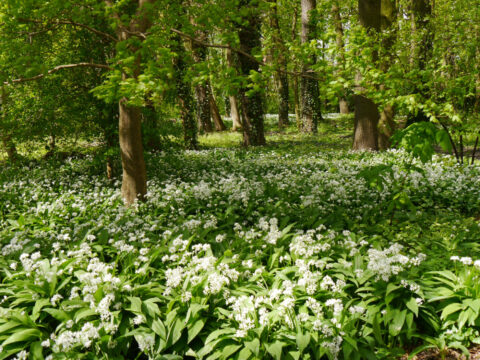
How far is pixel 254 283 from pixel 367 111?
9885 millimetres

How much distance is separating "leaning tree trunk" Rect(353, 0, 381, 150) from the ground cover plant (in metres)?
5.38

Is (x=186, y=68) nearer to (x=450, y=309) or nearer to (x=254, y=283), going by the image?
(x=254, y=283)

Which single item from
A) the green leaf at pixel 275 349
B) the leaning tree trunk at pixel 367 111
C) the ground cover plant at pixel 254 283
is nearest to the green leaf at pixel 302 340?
the ground cover plant at pixel 254 283

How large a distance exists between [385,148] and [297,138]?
6368 mm

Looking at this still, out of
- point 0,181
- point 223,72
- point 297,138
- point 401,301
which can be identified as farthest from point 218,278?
point 297,138

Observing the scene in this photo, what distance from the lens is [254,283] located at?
4.57 metres

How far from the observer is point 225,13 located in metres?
6.91

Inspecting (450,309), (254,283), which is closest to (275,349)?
(254,283)

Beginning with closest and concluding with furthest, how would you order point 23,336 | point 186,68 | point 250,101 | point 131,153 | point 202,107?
1. point 23,336
2. point 131,153
3. point 186,68
4. point 250,101
5. point 202,107

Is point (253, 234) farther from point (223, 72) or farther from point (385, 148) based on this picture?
point (385, 148)

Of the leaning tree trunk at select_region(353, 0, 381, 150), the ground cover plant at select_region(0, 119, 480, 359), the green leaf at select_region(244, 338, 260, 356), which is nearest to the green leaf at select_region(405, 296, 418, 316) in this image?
the ground cover plant at select_region(0, 119, 480, 359)

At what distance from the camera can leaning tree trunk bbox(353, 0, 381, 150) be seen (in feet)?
39.9

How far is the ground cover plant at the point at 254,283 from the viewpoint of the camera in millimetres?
3607

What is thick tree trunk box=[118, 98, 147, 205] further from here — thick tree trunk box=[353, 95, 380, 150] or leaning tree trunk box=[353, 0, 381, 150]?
thick tree trunk box=[353, 95, 380, 150]
